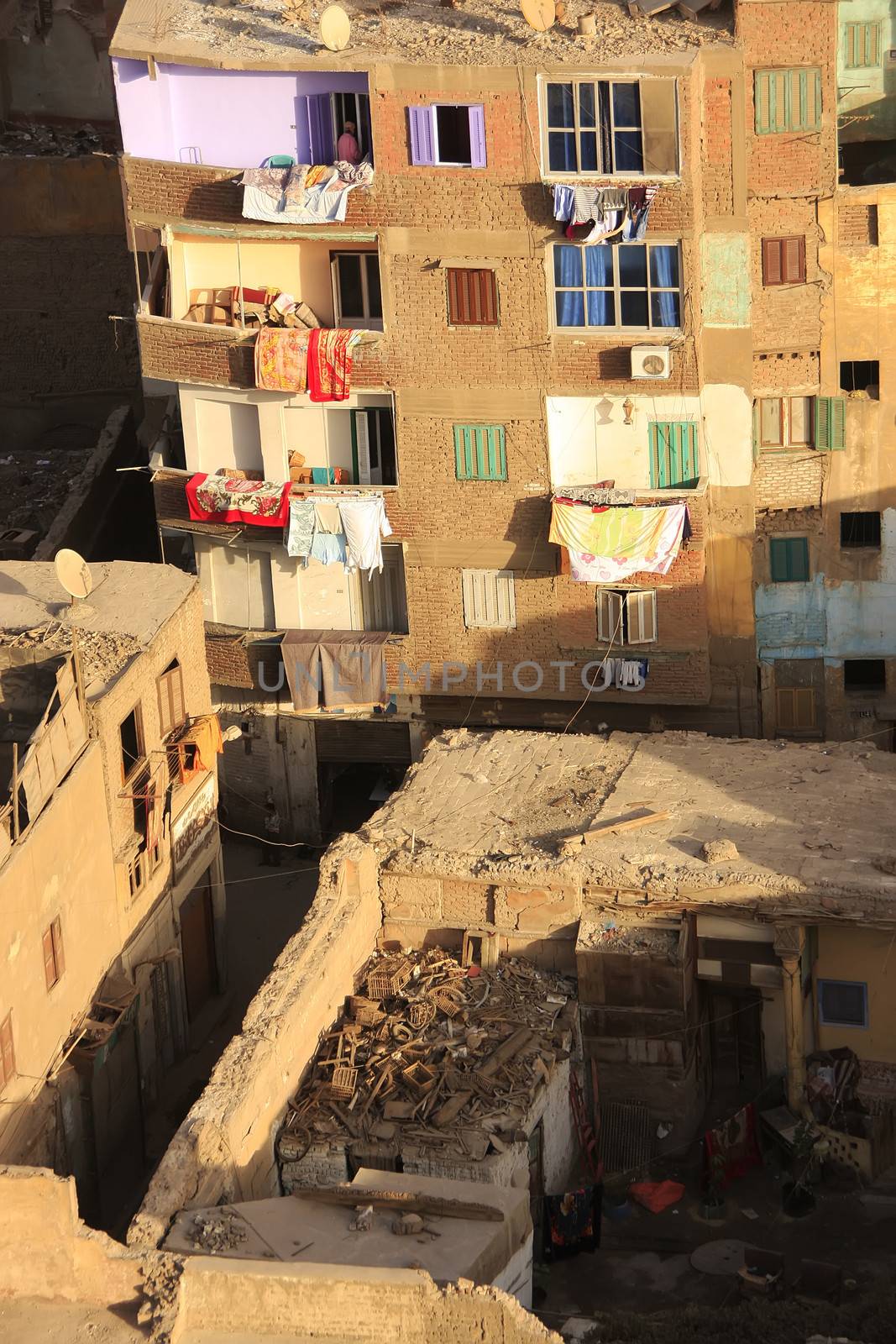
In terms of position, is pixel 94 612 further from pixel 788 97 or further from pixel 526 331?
pixel 788 97

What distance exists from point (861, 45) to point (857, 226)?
4.07 metres

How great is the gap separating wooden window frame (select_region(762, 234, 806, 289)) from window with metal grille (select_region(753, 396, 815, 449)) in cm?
234

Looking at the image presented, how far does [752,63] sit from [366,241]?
25.8ft

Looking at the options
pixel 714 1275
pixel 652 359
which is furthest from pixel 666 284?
pixel 714 1275

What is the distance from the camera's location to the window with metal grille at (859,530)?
41.9 m

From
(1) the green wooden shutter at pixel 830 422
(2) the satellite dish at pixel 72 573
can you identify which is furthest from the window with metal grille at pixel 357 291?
(1) the green wooden shutter at pixel 830 422

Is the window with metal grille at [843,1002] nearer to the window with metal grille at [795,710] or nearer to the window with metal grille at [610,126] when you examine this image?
the window with metal grille at [795,710]

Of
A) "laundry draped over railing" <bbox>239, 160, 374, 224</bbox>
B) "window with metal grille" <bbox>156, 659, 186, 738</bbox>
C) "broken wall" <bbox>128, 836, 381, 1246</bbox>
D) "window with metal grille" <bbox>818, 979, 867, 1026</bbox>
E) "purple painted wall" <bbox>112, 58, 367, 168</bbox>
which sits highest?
"purple painted wall" <bbox>112, 58, 367, 168</bbox>

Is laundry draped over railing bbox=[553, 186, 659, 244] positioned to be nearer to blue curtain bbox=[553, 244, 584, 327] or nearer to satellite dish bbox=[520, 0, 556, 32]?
blue curtain bbox=[553, 244, 584, 327]

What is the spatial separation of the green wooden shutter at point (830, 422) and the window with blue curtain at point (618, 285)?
4.04 m

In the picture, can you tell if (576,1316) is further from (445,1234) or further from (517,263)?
(517,263)

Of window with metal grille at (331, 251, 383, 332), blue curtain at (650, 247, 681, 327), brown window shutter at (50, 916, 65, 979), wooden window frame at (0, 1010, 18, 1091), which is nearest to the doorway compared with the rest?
brown window shutter at (50, 916, 65, 979)

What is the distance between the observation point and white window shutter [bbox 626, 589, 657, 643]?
40438mm

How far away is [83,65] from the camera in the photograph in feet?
177
